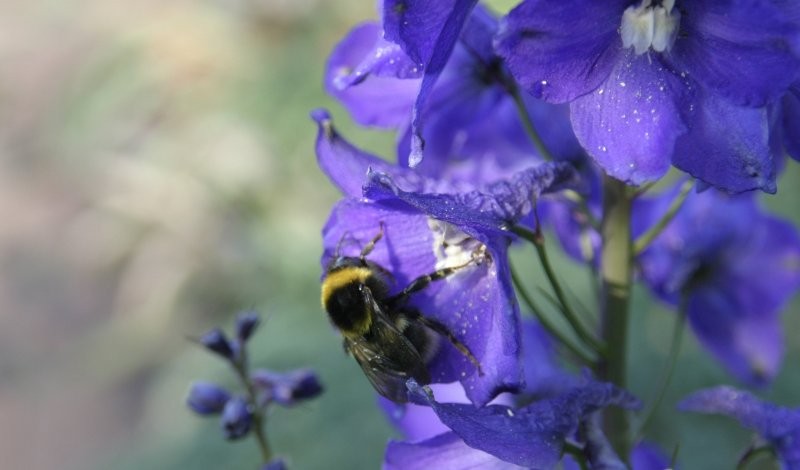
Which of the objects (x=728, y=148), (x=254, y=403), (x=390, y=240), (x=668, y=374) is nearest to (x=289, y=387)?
(x=254, y=403)

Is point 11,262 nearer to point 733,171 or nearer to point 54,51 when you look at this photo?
point 54,51

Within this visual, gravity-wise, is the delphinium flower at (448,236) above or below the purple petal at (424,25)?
below

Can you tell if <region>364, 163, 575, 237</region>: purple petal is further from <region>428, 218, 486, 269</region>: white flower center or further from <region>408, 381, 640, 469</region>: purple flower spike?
<region>408, 381, 640, 469</region>: purple flower spike

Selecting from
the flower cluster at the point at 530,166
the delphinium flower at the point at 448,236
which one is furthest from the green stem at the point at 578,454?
the delphinium flower at the point at 448,236

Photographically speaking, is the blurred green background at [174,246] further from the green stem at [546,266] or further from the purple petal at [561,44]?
the purple petal at [561,44]

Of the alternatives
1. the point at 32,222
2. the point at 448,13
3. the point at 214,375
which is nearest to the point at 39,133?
the point at 32,222

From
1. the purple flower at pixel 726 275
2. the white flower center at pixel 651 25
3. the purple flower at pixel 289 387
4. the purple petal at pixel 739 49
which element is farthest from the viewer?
the purple flower at pixel 726 275

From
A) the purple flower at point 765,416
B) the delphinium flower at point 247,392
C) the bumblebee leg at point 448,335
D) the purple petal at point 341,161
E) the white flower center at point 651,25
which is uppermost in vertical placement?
the purple petal at point 341,161

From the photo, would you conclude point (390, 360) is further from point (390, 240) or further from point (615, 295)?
point (615, 295)
